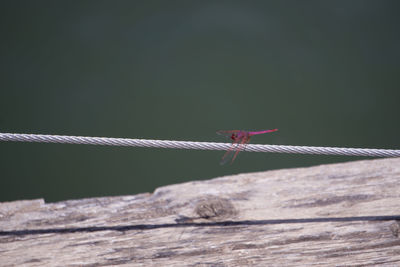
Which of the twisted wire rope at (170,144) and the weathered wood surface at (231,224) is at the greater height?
the twisted wire rope at (170,144)

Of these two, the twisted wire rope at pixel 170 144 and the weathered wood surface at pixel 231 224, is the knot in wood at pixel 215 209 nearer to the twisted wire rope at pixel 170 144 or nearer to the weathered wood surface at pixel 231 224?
the weathered wood surface at pixel 231 224

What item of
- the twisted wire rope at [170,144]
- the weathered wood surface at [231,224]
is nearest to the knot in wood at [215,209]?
the weathered wood surface at [231,224]

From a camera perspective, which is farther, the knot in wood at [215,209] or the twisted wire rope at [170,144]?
the knot in wood at [215,209]

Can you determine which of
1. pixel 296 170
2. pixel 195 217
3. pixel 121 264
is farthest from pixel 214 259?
pixel 296 170

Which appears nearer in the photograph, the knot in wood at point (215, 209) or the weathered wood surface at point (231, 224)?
the weathered wood surface at point (231, 224)

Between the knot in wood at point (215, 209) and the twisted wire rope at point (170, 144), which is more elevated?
the twisted wire rope at point (170, 144)

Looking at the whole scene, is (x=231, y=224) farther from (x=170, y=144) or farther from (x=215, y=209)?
(x=170, y=144)

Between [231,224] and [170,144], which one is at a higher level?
[170,144]

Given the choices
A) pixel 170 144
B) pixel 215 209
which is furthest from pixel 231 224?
pixel 170 144

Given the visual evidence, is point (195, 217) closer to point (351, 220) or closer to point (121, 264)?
point (121, 264)
